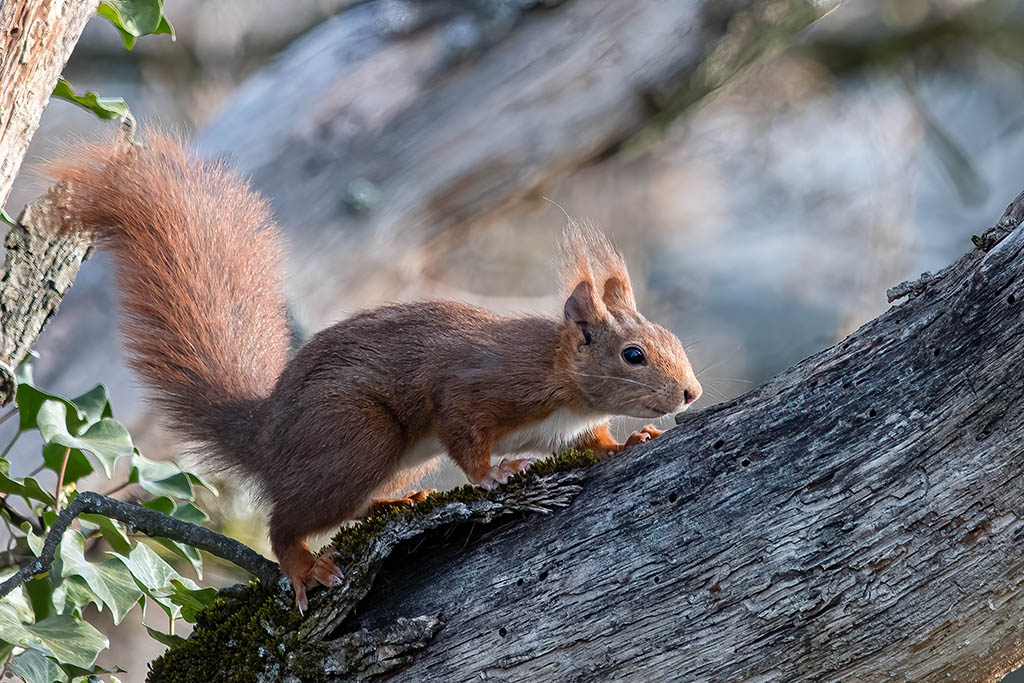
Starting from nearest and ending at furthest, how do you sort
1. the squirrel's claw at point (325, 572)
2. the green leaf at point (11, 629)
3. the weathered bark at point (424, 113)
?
1. the green leaf at point (11, 629)
2. the squirrel's claw at point (325, 572)
3. the weathered bark at point (424, 113)

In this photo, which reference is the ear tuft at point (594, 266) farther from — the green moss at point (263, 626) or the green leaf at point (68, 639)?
the green leaf at point (68, 639)

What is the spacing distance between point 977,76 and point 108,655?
5.80 meters

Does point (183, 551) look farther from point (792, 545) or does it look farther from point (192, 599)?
point (792, 545)

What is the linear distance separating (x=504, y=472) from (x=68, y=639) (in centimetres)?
83

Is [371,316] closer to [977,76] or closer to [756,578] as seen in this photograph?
[756,578]

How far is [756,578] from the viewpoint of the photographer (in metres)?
1.62

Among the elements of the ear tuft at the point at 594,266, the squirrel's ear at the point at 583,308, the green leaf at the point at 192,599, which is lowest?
the green leaf at the point at 192,599

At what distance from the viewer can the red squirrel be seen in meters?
2.25

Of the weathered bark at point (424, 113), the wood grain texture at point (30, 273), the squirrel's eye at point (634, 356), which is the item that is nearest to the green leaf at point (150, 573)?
the wood grain texture at point (30, 273)

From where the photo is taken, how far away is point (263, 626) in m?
2.03

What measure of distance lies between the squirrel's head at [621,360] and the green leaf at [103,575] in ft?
3.35

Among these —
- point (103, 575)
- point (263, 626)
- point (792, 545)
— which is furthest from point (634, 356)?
point (103, 575)

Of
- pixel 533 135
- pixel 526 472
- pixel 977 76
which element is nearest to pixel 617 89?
pixel 533 135

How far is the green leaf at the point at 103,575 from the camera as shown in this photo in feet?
6.27
